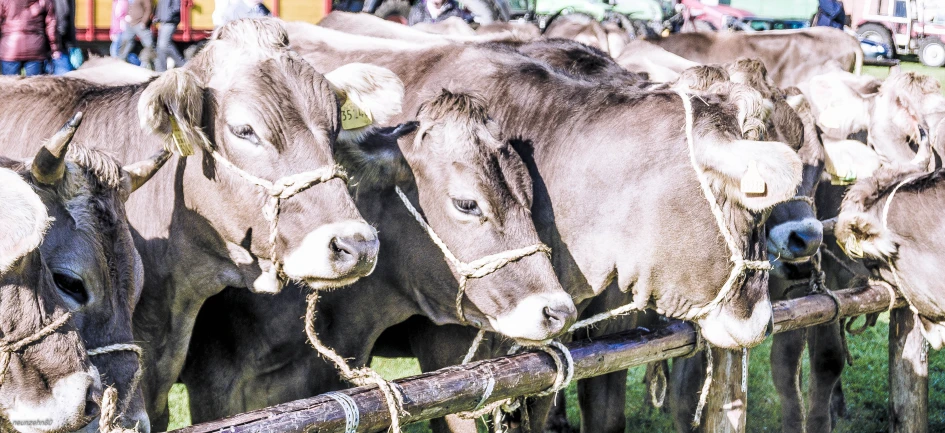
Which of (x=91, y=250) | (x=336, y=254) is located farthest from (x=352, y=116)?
(x=91, y=250)

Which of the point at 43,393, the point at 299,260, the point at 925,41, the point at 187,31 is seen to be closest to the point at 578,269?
the point at 299,260

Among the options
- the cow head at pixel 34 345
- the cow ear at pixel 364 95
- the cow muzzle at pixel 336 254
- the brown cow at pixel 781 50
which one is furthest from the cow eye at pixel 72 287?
the brown cow at pixel 781 50

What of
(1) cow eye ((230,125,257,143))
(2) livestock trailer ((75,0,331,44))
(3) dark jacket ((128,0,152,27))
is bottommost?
(2) livestock trailer ((75,0,331,44))

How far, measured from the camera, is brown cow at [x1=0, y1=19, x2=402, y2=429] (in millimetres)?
3141

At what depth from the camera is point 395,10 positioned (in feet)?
45.1

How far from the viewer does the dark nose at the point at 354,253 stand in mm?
3004

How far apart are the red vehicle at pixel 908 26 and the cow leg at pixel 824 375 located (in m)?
22.0

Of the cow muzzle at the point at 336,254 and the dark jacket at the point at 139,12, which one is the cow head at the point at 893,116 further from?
the dark jacket at the point at 139,12

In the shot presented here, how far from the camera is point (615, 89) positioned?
4.02 metres

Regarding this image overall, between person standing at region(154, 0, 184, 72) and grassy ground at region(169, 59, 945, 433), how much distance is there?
8.75 metres

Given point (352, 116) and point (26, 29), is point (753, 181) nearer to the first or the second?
point (352, 116)

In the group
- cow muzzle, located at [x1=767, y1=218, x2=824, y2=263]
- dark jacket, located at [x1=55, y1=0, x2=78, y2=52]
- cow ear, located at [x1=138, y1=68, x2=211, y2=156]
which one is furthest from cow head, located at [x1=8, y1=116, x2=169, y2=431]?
dark jacket, located at [x1=55, y1=0, x2=78, y2=52]

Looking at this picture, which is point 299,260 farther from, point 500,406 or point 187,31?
point 187,31

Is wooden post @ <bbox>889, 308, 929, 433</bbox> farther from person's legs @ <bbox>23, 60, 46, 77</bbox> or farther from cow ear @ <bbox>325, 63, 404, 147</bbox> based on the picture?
person's legs @ <bbox>23, 60, 46, 77</bbox>
